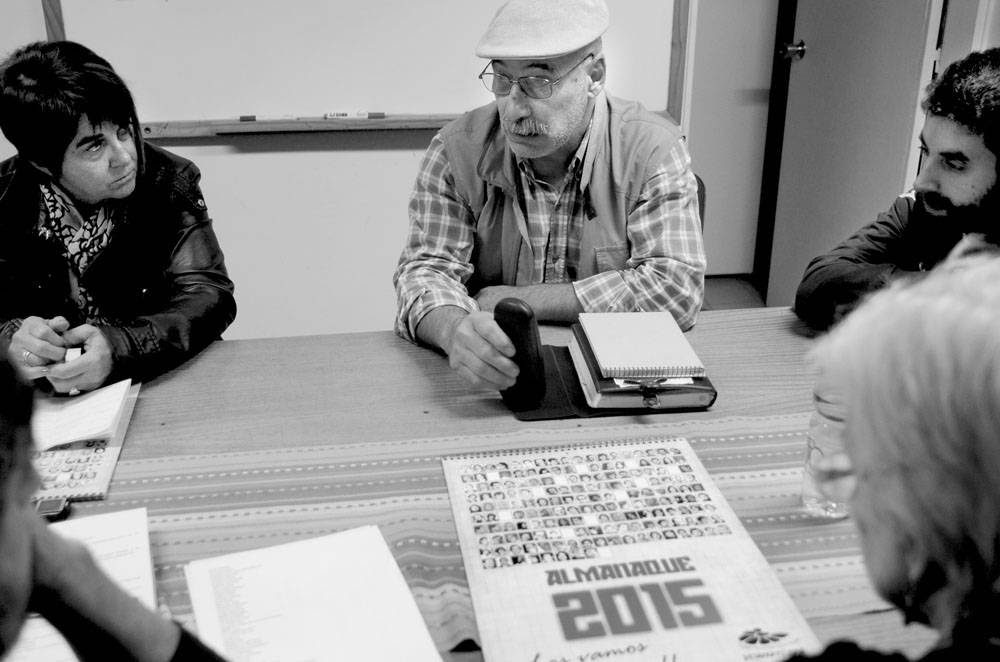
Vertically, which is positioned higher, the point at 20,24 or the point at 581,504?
the point at 20,24

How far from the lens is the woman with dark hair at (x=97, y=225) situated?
4.78 feet

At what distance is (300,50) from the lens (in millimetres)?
2541

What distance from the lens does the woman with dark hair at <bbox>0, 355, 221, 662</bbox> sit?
0.52 metres

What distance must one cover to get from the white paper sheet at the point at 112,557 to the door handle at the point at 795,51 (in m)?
2.86

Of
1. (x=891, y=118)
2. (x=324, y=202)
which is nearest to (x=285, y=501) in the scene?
(x=324, y=202)

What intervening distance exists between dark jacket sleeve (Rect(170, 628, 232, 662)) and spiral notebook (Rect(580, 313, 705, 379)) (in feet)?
2.28

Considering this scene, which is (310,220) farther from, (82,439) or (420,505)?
(420,505)

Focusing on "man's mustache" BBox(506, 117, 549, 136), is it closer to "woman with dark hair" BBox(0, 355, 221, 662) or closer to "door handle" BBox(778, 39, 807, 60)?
"woman with dark hair" BBox(0, 355, 221, 662)

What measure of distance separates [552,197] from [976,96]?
2.52ft

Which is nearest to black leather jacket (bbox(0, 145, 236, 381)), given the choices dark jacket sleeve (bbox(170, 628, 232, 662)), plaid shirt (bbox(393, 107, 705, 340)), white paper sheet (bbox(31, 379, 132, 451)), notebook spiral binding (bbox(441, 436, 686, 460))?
white paper sheet (bbox(31, 379, 132, 451))

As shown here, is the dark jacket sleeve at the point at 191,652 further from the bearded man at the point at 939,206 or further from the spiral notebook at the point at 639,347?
the bearded man at the point at 939,206


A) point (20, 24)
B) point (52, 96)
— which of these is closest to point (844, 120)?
point (52, 96)

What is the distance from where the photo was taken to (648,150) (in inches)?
67.9

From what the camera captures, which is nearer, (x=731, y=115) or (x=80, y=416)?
(x=80, y=416)
